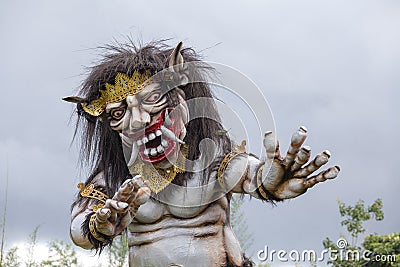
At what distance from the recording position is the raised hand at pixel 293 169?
3.09 metres

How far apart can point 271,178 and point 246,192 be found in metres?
0.24

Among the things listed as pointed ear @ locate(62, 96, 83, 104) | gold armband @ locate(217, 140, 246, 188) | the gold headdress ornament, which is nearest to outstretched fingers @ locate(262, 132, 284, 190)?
gold armband @ locate(217, 140, 246, 188)

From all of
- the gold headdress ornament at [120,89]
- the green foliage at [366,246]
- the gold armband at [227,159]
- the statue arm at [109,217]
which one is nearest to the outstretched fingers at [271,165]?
the gold armband at [227,159]

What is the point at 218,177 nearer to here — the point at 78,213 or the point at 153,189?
the point at 153,189

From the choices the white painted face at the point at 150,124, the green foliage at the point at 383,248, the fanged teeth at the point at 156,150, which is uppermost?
the green foliage at the point at 383,248

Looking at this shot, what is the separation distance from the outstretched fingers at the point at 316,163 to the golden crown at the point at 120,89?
2.43ft

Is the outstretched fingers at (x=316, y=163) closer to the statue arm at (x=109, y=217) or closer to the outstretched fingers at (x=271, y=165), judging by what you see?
the outstretched fingers at (x=271, y=165)

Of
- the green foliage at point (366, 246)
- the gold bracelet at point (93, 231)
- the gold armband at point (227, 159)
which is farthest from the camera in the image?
the green foliage at point (366, 246)

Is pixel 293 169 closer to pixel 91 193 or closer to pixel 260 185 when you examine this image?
pixel 260 185

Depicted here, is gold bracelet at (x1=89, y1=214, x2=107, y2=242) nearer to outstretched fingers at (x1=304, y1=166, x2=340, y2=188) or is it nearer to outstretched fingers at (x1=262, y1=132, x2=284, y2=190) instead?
outstretched fingers at (x1=262, y1=132, x2=284, y2=190)

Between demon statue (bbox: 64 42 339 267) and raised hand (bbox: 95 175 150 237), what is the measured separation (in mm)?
165

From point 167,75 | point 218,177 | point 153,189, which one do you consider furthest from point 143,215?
point 167,75

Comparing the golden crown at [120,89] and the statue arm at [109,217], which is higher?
the golden crown at [120,89]

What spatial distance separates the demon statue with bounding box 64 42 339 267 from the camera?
3.44 metres
